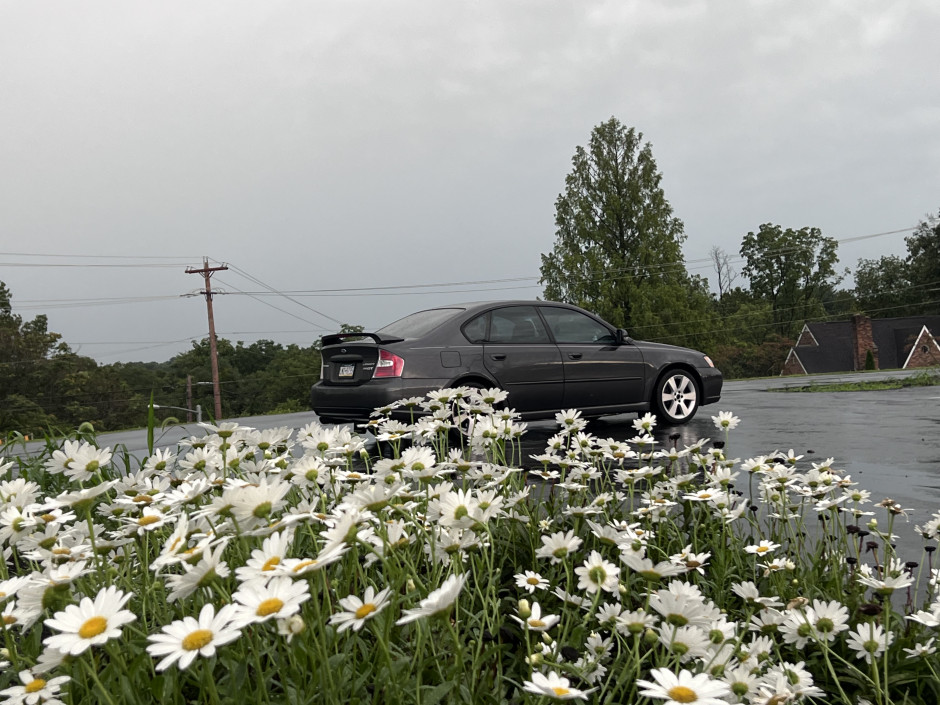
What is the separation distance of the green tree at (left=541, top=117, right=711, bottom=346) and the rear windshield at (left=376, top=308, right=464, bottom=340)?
112ft

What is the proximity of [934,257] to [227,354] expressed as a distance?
243ft

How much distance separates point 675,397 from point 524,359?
8.59 feet

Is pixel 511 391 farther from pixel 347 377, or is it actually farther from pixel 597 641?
pixel 597 641

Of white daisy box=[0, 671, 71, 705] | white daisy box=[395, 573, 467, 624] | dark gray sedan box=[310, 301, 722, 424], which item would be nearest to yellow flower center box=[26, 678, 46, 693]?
white daisy box=[0, 671, 71, 705]

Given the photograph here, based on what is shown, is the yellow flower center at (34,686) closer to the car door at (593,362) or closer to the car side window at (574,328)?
the car door at (593,362)

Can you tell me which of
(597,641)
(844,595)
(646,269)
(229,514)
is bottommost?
(844,595)

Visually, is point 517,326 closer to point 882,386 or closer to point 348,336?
point 348,336

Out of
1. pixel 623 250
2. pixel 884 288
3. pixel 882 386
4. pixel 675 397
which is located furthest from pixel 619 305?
pixel 884 288

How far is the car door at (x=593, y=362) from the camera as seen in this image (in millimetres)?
9070

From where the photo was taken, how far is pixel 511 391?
8500mm

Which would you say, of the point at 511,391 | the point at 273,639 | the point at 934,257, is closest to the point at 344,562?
the point at 273,639

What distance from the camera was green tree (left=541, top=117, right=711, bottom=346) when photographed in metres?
43.3

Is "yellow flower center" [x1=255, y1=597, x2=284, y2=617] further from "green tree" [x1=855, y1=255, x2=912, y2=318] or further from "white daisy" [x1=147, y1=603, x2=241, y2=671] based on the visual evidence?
"green tree" [x1=855, y1=255, x2=912, y2=318]

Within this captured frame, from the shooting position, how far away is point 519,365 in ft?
28.2
